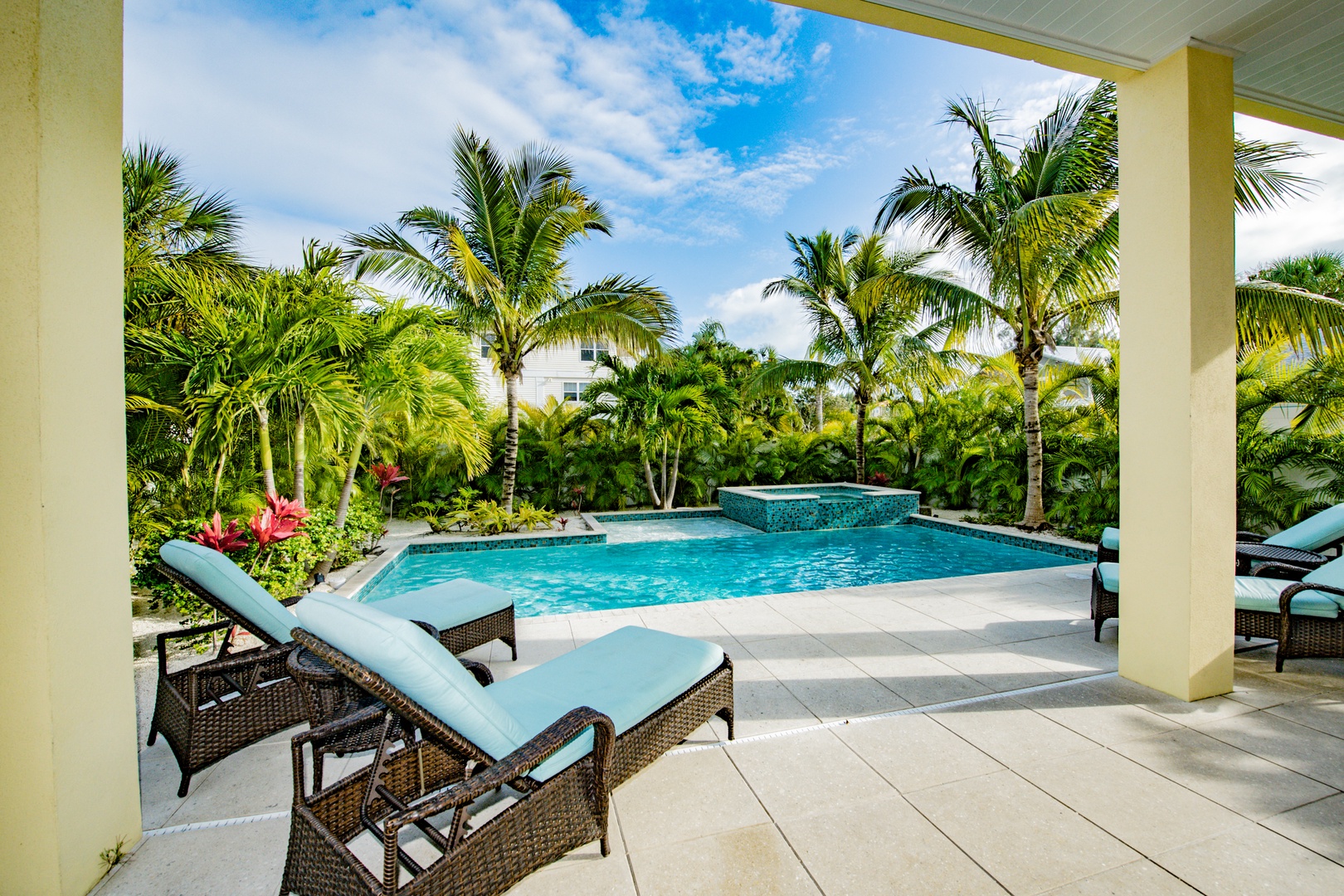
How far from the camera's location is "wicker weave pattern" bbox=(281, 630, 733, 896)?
63.5 inches

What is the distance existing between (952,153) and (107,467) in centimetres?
1090

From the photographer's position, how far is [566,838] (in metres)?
1.97

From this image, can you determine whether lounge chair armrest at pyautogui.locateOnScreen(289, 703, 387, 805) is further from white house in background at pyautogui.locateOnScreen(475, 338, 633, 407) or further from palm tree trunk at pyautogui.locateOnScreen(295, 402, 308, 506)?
white house in background at pyautogui.locateOnScreen(475, 338, 633, 407)

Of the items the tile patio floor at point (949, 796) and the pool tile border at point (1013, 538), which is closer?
the tile patio floor at point (949, 796)

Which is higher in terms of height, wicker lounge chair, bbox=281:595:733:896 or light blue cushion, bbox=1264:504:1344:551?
light blue cushion, bbox=1264:504:1344:551

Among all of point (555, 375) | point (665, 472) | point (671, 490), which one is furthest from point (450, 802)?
point (555, 375)

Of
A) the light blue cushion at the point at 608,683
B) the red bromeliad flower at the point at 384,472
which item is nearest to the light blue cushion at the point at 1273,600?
the light blue cushion at the point at 608,683

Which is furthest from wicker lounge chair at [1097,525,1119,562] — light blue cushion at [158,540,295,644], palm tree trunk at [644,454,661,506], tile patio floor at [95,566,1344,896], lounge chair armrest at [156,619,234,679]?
palm tree trunk at [644,454,661,506]

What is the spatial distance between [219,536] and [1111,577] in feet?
22.9

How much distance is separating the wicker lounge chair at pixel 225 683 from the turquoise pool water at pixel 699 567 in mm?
3673

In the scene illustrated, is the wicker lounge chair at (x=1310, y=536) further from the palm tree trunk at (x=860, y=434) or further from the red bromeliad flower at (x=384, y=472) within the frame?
the red bromeliad flower at (x=384, y=472)

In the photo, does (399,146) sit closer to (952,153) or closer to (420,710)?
(952,153)

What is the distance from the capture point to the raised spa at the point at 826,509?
11617mm

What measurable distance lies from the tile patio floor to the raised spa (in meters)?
7.53
